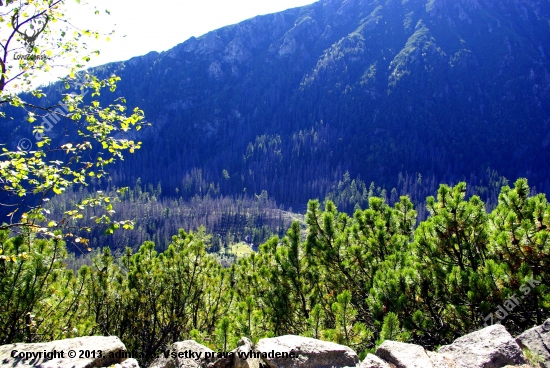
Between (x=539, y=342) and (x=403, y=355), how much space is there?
2215 millimetres

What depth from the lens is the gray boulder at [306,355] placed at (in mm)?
6223

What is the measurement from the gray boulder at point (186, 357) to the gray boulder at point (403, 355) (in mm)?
2917

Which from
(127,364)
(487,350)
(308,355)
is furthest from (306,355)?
(127,364)

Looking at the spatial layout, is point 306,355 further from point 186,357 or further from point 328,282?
point 328,282

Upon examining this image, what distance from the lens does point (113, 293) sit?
12.6 m

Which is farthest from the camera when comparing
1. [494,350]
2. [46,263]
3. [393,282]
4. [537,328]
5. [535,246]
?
[46,263]

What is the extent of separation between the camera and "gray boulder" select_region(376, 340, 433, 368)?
5.99 metres

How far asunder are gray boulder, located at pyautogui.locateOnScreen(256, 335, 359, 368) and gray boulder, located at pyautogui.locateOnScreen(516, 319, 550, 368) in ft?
9.17

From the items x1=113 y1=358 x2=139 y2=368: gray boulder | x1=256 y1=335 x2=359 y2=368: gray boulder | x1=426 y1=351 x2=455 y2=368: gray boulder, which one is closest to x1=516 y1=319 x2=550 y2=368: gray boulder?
x1=426 y1=351 x2=455 y2=368: gray boulder

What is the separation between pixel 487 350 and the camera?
19.8 feet

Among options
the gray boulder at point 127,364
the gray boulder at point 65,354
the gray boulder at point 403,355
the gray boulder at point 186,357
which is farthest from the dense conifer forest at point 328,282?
the gray boulder at point 65,354

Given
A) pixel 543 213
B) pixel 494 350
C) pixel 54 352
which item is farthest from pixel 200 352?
pixel 543 213

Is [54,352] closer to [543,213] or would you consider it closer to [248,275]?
[248,275]

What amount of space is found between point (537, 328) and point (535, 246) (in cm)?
178
